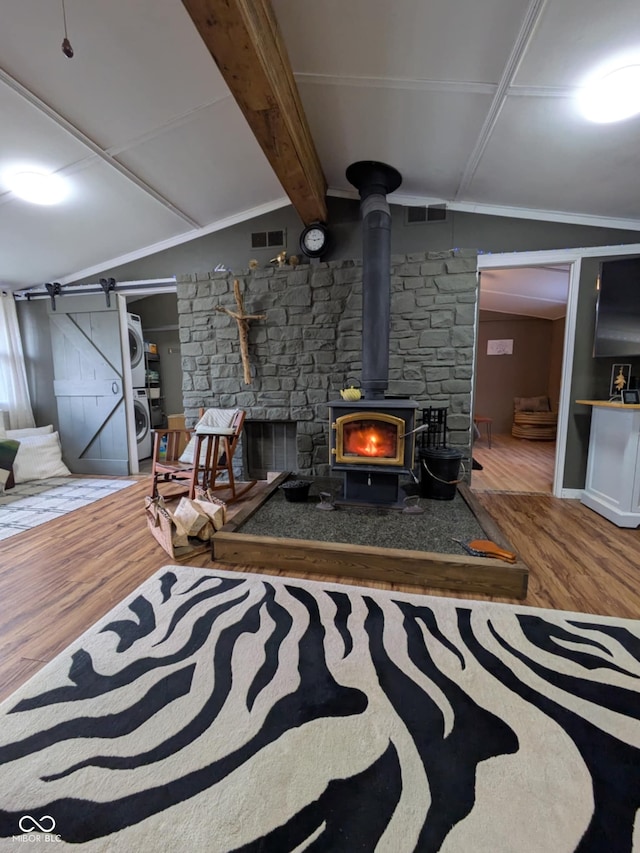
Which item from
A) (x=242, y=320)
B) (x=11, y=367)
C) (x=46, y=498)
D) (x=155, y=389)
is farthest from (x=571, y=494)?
(x=11, y=367)

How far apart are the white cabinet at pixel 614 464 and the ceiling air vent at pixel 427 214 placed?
6.78ft

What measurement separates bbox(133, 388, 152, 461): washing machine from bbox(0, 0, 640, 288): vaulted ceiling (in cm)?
201

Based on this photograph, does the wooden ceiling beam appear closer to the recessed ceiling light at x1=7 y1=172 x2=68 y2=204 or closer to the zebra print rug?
the recessed ceiling light at x1=7 y1=172 x2=68 y2=204

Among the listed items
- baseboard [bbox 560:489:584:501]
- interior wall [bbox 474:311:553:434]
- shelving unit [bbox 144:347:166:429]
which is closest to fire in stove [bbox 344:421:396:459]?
baseboard [bbox 560:489:584:501]

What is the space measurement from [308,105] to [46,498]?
389 cm

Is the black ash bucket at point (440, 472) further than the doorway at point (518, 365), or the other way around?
the doorway at point (518, 365)

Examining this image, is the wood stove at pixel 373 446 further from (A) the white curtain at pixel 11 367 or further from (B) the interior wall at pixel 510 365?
(B) the interior wall at pixel 510 365

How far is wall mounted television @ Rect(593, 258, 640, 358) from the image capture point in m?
2.86

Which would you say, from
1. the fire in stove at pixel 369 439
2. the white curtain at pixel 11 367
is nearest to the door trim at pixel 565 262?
the fire in stove at pixel 369 439

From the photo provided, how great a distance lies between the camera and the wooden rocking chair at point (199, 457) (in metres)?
2.85

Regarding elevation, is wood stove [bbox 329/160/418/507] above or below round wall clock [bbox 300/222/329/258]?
below

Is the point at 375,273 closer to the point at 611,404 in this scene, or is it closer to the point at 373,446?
the point at 373,446

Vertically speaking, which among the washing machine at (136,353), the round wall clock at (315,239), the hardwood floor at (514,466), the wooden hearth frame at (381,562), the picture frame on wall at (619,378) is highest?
the round wall clock at (315,239)

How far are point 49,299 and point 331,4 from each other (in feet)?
13.8
